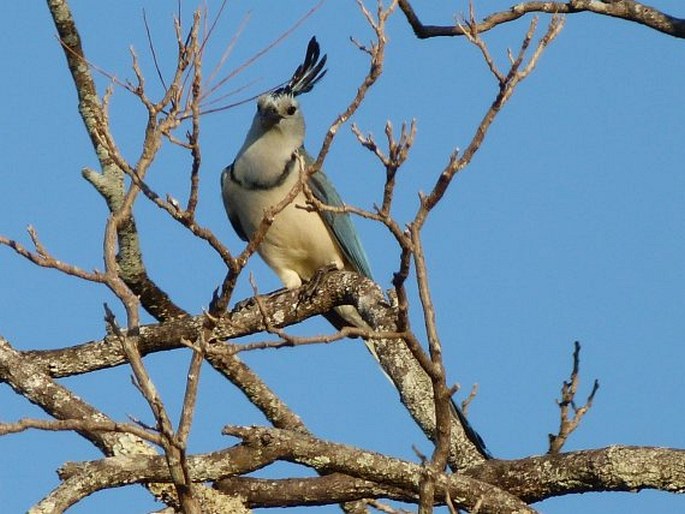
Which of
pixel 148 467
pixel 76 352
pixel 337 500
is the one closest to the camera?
pixel 148 467

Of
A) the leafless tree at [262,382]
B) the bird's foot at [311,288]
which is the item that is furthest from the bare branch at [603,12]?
the bird's foot at [311,288]

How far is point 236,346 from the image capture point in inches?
123

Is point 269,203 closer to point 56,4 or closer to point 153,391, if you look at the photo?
point 56,4

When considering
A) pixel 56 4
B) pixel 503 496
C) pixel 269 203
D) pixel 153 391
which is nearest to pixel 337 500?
pixel 503 496

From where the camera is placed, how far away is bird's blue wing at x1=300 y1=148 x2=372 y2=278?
6.21 meters

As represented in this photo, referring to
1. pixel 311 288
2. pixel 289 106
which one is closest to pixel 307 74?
pixel 289 106

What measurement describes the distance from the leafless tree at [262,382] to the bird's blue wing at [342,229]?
58cm

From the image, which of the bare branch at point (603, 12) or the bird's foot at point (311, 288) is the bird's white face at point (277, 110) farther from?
the bare branch at point (603, 12)

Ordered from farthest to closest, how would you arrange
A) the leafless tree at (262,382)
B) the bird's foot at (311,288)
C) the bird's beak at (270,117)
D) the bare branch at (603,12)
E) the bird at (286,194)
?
1. the bird's beak at (270,117)
2. the bird at (286,194)
3. the bird's foot at (311,288)
4. the bare branch at (603,12)
5. the leafless tree at (262,382)

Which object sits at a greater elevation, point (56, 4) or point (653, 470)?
point (56, 4)

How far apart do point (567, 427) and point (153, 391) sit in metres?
1.54

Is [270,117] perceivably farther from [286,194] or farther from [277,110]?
[286,194]

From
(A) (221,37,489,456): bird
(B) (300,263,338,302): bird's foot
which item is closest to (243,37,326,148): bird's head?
(A) (221,37,489,456): bird

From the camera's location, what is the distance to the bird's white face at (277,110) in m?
6.41
